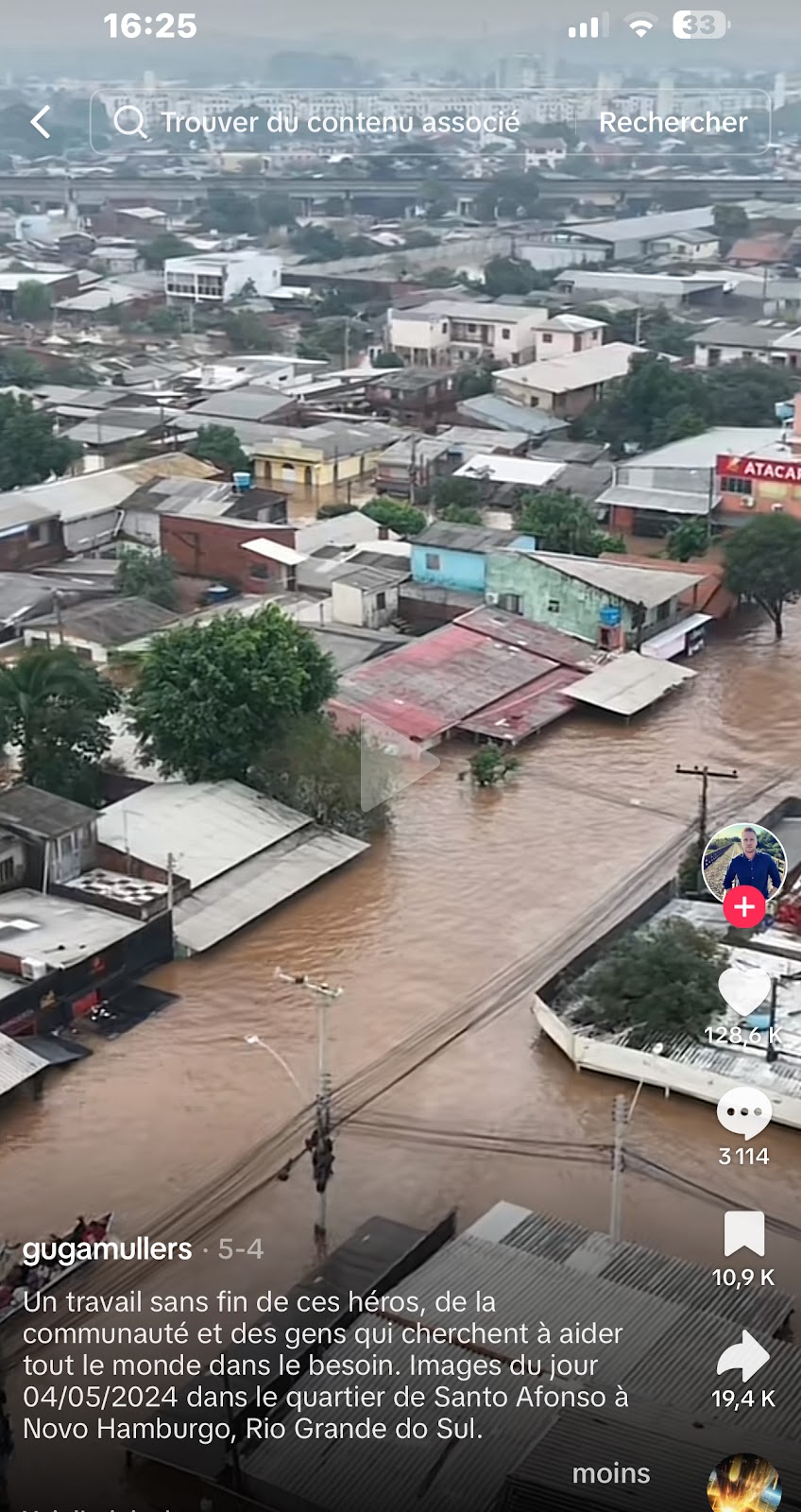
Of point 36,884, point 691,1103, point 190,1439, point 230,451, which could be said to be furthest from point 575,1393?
point 230,451

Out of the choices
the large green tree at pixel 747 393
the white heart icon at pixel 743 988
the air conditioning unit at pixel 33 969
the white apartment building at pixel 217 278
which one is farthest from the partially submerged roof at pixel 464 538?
the white apartment building at pixel 217 278

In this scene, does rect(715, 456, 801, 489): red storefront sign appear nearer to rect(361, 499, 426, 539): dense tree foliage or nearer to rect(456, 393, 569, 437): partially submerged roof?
rect(361, 499, 426, 539): dense tree foliage

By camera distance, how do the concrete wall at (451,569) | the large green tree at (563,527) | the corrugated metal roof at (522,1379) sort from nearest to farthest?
the corrugated metal roof at (522,1379), the concrete wall at (451,569), the large green tree at (563,527)

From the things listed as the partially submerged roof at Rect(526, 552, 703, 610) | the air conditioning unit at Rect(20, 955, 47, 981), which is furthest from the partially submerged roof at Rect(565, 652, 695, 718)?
the air conditioning unit at Rect(20, 955, 47, 981)

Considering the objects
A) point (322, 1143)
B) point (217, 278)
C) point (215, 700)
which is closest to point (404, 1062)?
point (322, 1143)

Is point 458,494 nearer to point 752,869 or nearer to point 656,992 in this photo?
point 656,992

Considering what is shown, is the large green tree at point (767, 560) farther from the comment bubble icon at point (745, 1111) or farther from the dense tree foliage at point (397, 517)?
the comment bubble icon at point (745, 1111)
